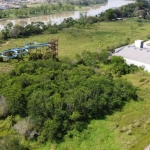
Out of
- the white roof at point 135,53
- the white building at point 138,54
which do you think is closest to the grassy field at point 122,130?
the white building at point 138,54

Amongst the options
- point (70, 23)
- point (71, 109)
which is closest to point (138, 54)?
point (71, 109)

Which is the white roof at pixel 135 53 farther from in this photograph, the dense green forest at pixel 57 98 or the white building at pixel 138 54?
the dense green forest at pixel 57 98

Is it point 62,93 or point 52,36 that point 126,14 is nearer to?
point 52,36

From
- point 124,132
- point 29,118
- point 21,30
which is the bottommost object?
point 124,132

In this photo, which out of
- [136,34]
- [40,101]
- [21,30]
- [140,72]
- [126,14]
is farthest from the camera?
[126,14]

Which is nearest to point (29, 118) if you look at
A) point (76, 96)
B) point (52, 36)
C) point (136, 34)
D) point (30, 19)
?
point (76, 96)

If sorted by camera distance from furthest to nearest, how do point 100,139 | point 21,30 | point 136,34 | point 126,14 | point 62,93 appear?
point 126,14 → point 136,34 → point 21,30 → point 62,93 → point 100,139

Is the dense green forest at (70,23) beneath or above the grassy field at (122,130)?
above
